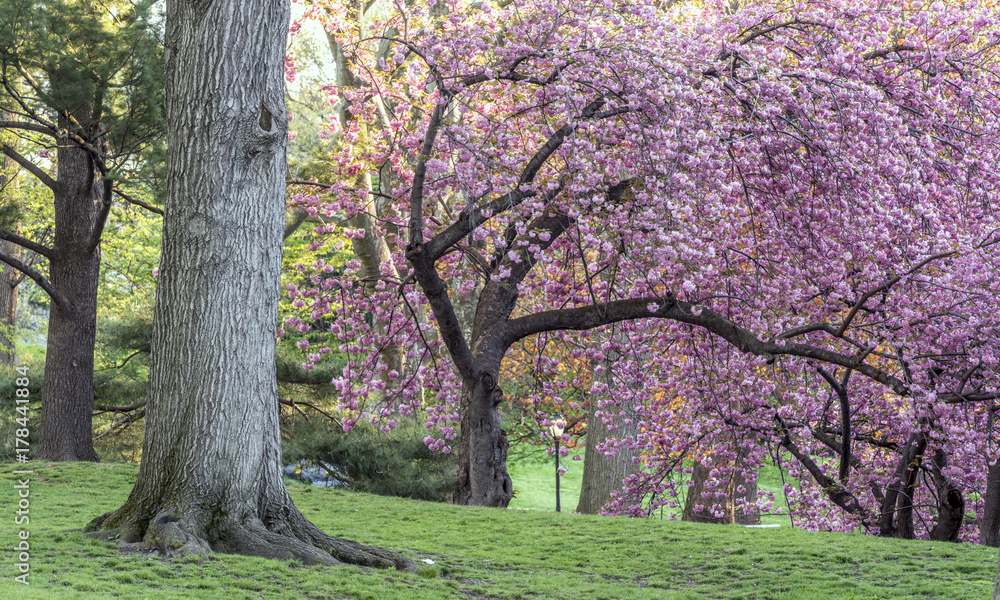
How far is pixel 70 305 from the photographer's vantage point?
11.1 meters

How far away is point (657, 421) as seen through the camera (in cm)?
988

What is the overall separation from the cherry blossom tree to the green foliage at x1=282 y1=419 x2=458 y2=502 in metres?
3.11

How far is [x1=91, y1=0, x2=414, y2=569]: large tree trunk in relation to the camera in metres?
5.12

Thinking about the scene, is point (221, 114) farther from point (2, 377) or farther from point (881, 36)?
point (2, 377)

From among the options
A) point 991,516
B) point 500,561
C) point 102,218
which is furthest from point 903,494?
point 102,218

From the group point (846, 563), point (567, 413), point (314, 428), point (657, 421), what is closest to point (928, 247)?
point (846, 563)

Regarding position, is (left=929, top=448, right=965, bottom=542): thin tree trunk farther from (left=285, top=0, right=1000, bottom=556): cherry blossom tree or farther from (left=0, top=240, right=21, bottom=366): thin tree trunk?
(left=0, top=240, right=21, bottom=366): thin tree trunk

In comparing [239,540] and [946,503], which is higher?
[946,503]

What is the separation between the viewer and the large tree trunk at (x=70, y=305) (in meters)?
11.2

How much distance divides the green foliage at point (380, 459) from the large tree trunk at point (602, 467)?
2.28 meters

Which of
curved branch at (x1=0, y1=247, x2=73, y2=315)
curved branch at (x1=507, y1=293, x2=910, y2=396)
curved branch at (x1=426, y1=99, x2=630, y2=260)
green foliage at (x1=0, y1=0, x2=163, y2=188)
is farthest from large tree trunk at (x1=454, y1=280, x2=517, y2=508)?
curved branch at (x1=0, y1=247, x2=73, y2=315)

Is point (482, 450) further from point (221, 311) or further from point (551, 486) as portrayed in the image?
point (551, 486)

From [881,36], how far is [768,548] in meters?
4.75

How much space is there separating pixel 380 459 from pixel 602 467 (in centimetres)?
356
